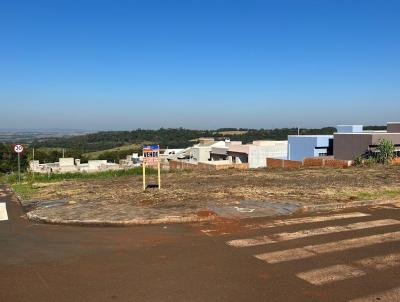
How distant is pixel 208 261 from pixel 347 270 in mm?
2011

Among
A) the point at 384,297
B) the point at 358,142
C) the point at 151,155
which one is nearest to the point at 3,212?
the point at 151,155

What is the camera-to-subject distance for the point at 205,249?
714 cm

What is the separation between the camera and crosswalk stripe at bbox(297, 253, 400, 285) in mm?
5707

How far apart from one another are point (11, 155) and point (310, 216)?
227 ft

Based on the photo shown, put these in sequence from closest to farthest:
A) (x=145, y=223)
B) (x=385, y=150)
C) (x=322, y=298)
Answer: (x=322, y=298) < (x=145, y=223) < (x=385, y=150)

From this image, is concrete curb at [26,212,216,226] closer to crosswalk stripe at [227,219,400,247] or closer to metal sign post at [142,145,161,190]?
crosswalk stripe at [227,219,400,247]

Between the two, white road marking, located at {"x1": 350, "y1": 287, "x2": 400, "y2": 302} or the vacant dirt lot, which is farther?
the vacant dirt lot

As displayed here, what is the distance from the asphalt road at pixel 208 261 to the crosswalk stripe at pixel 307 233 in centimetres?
2

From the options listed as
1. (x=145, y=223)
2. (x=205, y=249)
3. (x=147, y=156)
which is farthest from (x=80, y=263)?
(x=147, y=156)

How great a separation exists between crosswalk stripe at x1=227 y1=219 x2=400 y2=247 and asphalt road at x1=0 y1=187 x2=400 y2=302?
0.02 m

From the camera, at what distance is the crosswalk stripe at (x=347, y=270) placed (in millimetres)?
5707

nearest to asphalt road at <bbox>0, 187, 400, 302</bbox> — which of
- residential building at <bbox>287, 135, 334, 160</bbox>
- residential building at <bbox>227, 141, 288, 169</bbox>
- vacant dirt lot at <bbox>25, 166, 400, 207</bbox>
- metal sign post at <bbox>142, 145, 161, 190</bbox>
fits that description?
vacant dirt lot at <bbox>25, 166, 400, 207</bbox>

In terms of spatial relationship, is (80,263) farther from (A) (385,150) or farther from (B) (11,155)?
(B) (11,155)

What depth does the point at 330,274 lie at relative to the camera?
19.2 ft
